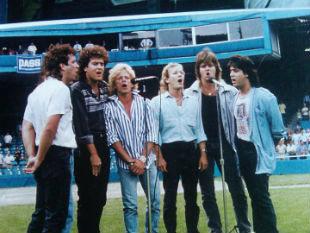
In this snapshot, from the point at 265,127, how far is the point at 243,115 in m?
0.20

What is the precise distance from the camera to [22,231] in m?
2.94

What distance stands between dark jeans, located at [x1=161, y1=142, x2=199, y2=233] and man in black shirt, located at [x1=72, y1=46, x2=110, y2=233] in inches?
19.3

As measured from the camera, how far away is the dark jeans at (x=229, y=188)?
2.91m

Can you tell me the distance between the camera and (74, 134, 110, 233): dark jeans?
2.66 m

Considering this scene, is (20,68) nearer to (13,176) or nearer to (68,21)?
(68,21)

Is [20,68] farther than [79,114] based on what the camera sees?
Yes

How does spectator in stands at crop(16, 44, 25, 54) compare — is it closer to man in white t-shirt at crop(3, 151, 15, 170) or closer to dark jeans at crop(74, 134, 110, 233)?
man in white t-shirt at crop(3, 151, 15, 170)

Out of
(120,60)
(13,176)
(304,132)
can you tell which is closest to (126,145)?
(120,60)

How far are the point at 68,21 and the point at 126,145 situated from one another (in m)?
1.27

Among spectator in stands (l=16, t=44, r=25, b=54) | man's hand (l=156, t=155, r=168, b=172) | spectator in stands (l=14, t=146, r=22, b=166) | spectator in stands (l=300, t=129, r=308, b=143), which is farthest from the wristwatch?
spectator in stands (l=300, t=129, r=308, b=143)

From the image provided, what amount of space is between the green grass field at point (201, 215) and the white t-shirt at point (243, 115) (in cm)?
51

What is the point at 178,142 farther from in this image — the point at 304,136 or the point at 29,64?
the point at 29,64

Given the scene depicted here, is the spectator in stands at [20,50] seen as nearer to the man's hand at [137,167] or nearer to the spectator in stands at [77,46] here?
the spectator in stands at [77,46]

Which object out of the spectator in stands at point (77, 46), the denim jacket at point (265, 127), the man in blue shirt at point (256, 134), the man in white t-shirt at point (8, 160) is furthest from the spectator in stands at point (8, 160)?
the denim jacket at point (265, 127)
